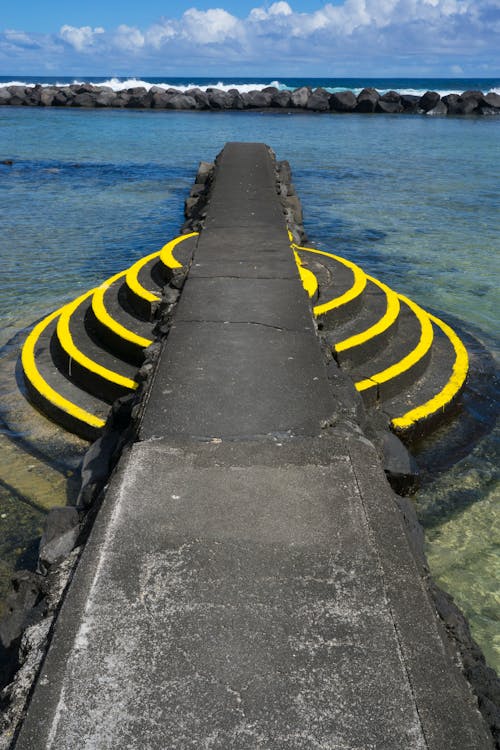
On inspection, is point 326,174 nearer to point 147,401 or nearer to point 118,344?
point 118,344

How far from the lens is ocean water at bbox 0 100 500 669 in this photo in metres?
5.01

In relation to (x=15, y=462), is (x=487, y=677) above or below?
above

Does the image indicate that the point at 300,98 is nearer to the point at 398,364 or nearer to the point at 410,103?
the point at 410,103

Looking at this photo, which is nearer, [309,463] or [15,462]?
[309,463]

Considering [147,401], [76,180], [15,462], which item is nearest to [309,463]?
[147,401]

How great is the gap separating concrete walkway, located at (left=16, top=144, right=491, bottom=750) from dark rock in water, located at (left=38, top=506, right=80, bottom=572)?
16.8 inches

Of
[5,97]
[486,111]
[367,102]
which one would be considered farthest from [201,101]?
[486,111]

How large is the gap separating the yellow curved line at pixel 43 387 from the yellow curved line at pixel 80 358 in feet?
1.24

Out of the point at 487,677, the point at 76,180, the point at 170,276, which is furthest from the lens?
the point at 76,180

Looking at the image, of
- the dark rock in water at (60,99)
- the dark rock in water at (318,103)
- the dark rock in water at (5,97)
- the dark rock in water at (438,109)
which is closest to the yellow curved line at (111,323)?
the dark rock in water at (318,103)

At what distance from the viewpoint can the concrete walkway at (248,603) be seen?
7.18 feet

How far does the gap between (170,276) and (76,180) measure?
1364 cm

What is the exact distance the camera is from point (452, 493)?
211 inches

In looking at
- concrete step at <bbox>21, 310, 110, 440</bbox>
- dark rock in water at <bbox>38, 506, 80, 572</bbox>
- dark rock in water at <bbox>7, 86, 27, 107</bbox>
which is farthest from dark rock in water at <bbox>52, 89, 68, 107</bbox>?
dark rock in water at <bbox>38, 506, 80, 572</bbox>
